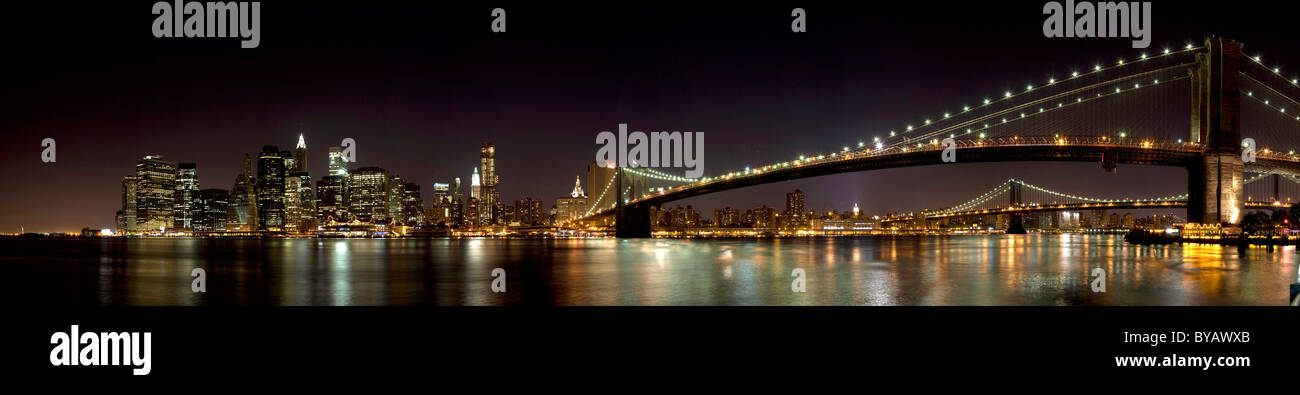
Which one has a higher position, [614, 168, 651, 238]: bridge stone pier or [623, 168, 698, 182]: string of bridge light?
[623, 168, 698, 182]: string of bridge light

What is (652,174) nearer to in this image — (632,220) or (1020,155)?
(632,220)

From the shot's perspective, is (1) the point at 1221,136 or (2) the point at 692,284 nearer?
(2) the point at 692,284

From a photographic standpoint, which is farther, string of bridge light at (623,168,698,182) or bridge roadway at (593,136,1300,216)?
string of bridge light at (623,168,698,182)

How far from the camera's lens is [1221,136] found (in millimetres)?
41438

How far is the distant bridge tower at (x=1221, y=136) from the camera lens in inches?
1635

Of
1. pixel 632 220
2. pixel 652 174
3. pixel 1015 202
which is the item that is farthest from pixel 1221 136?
pixel 1015 202

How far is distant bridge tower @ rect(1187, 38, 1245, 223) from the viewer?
1635 inches

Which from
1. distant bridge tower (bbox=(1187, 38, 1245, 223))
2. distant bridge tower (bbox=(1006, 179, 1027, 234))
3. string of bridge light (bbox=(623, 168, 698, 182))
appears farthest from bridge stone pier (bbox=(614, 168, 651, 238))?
distant bridge tower (bbox=(1006, 179, 1027, 234))

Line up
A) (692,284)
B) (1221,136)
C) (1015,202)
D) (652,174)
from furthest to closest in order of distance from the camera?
1. (1015,202)
2. (652,174)
3. (1221,136)
4. (692,284)

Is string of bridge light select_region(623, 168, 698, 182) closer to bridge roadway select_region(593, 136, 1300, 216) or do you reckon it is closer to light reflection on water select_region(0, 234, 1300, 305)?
bridge roadway select_region(593, 136, 1300, 216)

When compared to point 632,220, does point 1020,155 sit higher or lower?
higher
